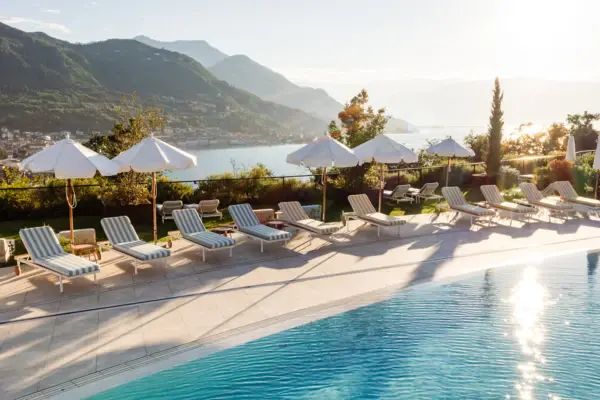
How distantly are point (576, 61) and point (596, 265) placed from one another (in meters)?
20.7

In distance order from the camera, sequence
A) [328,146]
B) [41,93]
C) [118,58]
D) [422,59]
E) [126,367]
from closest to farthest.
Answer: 1. [126,367]
2. [328,146]
3. [422,59]
4. [41,93]
5. [118,58]

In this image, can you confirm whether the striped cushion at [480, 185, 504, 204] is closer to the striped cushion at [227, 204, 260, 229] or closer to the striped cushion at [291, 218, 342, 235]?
the striped cushion at [291, 218, 342, 235]

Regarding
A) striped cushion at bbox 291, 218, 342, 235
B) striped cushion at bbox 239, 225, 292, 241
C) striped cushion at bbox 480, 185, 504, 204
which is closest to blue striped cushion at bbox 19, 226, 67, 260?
striped cushion at bbox 239, 225, 292, 241

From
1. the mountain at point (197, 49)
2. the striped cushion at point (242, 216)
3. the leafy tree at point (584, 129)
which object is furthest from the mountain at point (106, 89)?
the mountain at point (197, 49)

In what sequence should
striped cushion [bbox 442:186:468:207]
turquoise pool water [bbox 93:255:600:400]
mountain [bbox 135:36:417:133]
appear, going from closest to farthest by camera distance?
turquoise pool water [bbox 93:255:600:400], striped cushion [bbox 442:186:468:207], mountain [bbox 135:36:417:133]

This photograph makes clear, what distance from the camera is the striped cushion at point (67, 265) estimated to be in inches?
316

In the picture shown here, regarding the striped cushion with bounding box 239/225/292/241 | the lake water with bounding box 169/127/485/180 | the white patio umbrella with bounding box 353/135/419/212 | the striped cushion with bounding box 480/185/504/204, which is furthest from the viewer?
the lake water with bounding box 169/127/485/180

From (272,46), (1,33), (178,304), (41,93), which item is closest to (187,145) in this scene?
(272,46)

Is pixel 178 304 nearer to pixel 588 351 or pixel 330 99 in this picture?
pixel 588 351

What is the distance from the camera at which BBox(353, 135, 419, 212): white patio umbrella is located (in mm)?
13000

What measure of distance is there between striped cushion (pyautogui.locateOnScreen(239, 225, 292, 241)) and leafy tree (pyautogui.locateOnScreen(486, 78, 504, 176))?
13.1m

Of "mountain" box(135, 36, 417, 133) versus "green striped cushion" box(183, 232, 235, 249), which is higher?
"mountain" box(135, 36, 417, 133)

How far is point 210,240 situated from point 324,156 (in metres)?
3.39

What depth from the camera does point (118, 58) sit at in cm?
5550
